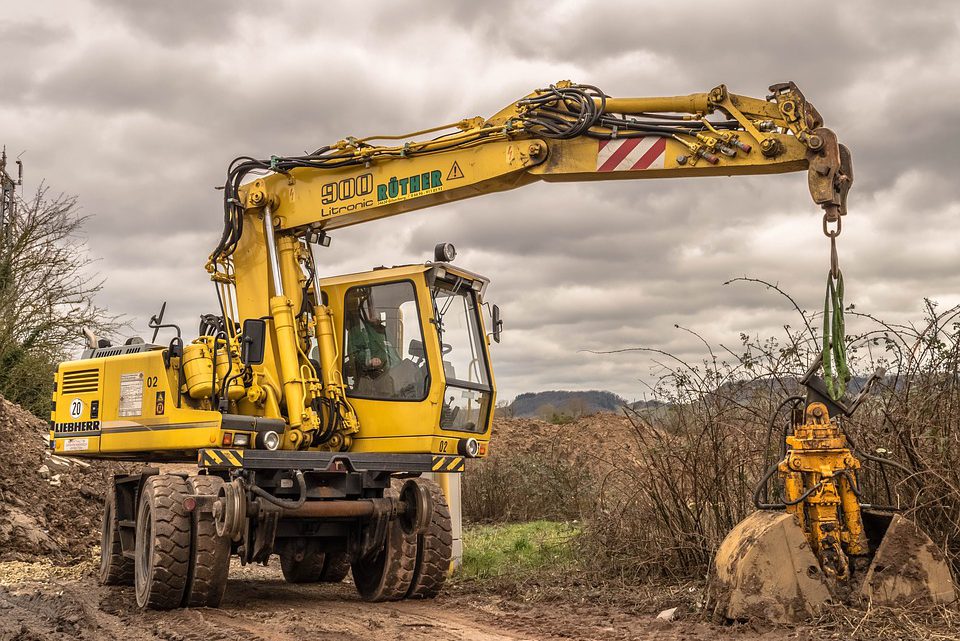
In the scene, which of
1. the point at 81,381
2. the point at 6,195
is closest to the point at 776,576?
the point at 81,381

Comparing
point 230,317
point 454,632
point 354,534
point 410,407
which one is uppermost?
point 230,317

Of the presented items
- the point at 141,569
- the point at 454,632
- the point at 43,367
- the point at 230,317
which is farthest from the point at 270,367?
the point at 43,367

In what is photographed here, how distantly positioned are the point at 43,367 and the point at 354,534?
42.1 ft

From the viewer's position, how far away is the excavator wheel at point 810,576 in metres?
6.13

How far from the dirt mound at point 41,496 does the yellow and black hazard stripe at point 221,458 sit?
5.07 metres

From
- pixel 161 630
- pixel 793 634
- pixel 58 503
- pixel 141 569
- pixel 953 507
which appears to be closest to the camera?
pixel 793 634

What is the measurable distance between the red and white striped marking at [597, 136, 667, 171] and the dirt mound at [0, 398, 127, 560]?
28.0ft

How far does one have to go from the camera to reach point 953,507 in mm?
6801

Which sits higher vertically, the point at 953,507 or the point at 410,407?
the point at 410,407

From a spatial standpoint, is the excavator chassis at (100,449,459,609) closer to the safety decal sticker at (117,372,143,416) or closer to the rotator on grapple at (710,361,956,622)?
the safety decal sticker at (117,372,143,416)

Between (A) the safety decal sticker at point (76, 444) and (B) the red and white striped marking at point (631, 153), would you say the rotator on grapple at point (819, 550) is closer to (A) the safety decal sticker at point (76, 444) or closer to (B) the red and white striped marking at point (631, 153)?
(B) the red and white striped marking at point (631, 153)

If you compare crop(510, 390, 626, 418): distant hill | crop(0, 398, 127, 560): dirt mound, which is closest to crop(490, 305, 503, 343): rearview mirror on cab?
crop(0, 398, 127, 560): dirt mound

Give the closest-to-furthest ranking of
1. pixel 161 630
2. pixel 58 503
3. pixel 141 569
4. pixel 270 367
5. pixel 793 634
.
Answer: pixel 793 634 → pixel 161 630 → pixel 141 569 → pixel 270 367 → pixel 58 503

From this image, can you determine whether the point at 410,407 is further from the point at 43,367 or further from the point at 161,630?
the point at 43,367
